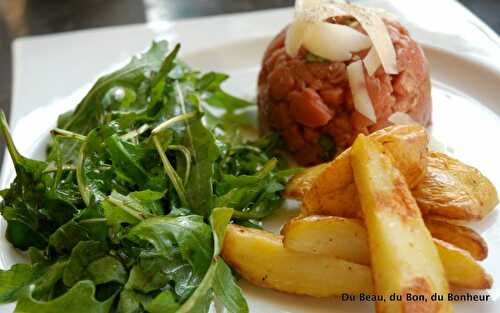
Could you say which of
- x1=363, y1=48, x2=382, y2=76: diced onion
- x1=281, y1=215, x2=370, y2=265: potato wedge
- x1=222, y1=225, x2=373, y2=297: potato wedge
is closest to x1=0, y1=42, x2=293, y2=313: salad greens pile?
x1=222, y1=225, x2=373, y2=297: potato wedge

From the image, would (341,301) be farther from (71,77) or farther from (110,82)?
(71,77)

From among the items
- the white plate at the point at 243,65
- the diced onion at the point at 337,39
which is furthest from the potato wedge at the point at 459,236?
the diced onion at the point at 337,39

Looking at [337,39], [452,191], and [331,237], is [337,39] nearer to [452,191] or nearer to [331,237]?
[452,191]

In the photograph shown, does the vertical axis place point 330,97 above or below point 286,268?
above

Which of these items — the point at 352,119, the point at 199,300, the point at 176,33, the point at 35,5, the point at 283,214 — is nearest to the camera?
the point at 199,300

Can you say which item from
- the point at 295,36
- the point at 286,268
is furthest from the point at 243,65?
the point at 286,268

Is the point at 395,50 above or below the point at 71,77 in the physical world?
above

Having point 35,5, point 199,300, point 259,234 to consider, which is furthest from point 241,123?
point 35,5
